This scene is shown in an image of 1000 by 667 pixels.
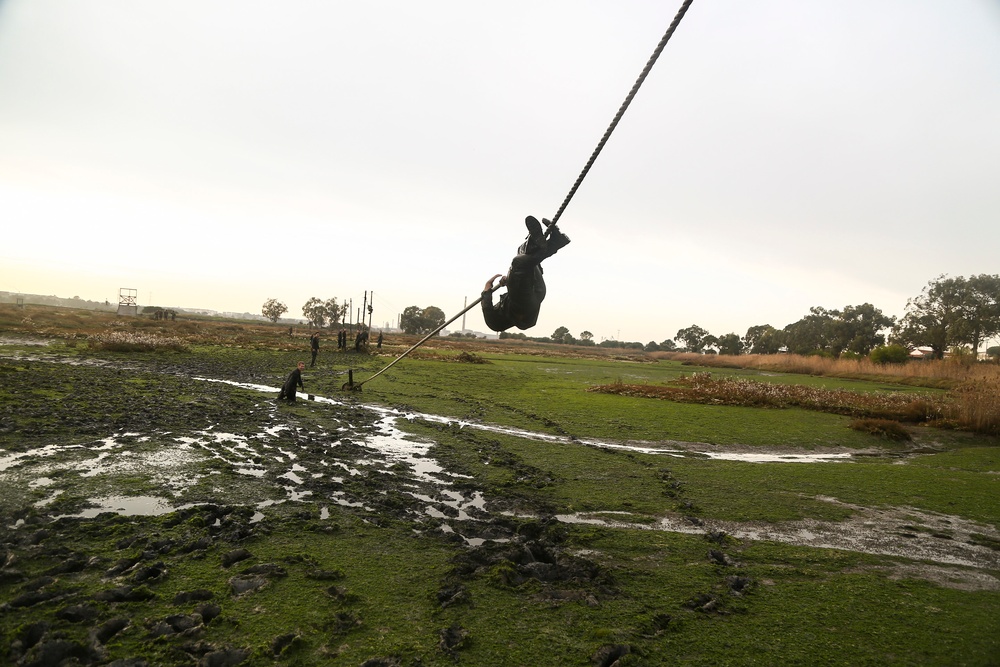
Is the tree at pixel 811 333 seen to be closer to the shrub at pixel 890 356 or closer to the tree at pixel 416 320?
the shrub at pixel 890 356

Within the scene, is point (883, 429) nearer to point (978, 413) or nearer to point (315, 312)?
point (978, 413)

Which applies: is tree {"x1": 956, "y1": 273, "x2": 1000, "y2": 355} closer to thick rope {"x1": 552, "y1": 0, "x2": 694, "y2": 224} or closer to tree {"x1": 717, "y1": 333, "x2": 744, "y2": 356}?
tree {"x1": 717, "y1": 333, "x2": 744, "y2": 356}

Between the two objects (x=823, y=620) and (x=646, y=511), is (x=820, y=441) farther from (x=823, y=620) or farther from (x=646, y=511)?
(x=823, y=620)

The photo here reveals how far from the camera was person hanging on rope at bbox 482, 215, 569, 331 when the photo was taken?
16.6 ft

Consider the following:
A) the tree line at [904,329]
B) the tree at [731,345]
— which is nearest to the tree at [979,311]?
the tree line at [904,329]

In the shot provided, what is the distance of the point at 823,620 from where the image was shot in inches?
167

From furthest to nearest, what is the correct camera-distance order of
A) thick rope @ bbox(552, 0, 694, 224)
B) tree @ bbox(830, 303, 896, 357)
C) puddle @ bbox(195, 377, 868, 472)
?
tree @ bbox(830, 303, 896, 357) < puddle @ bbox(195, 377, 868, 472) < thick rope @ bbox(552, 0, 694, 224)

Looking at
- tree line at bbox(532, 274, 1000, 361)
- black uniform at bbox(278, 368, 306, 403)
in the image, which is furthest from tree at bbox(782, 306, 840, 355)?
black uniform at bbox(278, 368, 306, 403)

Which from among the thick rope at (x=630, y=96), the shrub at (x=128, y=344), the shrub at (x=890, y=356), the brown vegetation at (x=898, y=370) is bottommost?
the shrub at (x=128, y=344)

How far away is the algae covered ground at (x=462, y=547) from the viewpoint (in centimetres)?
371

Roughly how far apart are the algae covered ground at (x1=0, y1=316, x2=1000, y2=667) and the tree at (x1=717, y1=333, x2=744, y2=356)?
9266 cm

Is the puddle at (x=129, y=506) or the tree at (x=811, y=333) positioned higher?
the tree at (x=811, y=333)

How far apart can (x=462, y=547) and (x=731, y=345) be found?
104m

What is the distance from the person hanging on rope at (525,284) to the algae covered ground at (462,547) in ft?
8.39
